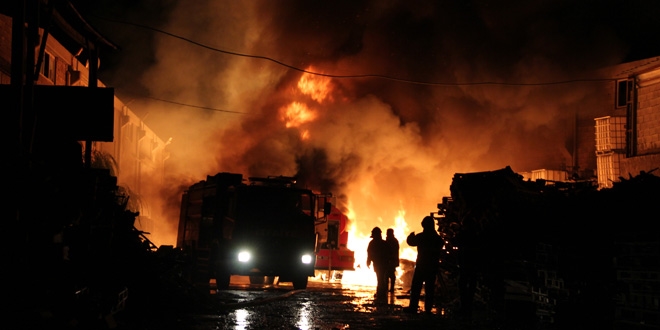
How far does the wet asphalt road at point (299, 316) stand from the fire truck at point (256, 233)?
5.74 ft

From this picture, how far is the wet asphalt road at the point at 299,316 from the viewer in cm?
1056

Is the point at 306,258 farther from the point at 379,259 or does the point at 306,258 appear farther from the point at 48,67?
the point at 48,67

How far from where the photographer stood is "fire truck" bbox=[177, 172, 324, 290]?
58.4ft

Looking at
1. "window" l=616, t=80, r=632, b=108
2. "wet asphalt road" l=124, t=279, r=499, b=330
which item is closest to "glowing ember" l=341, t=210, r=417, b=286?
"window" l=616, t=80, r=632, b=108

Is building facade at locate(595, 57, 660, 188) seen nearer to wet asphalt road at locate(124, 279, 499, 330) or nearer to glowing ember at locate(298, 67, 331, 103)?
wet asphalt road at locate(124, 279, 499, 330)

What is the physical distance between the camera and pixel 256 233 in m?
17.9

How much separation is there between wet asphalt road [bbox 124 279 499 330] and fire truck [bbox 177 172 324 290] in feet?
5.74

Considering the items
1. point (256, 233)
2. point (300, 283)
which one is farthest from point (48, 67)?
point (300, 283)

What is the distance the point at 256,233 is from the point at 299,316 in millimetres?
6193

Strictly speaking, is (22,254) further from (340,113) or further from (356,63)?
(356,63)

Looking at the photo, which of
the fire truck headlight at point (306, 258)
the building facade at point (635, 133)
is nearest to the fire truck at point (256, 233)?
the fire truck headlight at point (306, 258)

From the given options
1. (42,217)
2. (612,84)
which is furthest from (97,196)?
(612,84)

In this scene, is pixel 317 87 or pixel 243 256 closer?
pixel 243 256

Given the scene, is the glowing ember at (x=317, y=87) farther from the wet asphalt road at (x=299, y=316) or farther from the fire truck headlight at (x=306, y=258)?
the wet asphalt road at (x=299, y=316)
